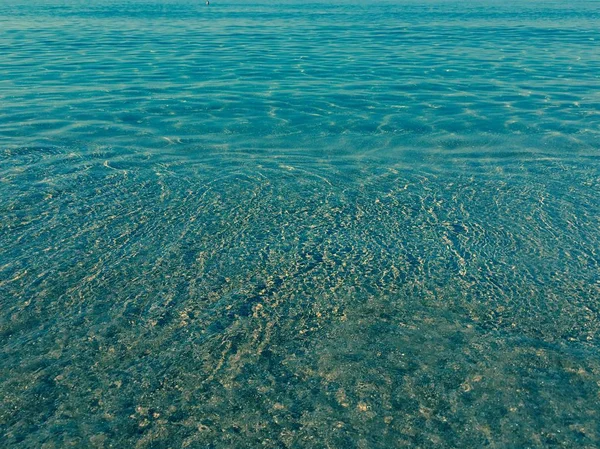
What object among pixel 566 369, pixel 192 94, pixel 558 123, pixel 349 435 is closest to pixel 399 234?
pixel 566 369

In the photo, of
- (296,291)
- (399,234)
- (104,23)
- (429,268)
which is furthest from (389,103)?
(104,23)

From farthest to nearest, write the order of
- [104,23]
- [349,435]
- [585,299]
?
1. [104,23]
2. [585,299]
3. [349,435]

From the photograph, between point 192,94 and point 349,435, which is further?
point 192,94

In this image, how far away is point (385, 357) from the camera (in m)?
4.94

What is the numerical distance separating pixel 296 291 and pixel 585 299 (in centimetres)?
319

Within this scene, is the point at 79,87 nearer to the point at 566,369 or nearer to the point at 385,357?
the point at 385,357

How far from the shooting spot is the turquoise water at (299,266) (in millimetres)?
4328

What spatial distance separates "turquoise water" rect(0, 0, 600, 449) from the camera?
4.33m

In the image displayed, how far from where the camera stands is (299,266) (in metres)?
6.43

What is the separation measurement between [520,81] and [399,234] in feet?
35.7

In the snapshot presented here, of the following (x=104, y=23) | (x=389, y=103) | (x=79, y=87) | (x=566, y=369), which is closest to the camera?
(x=566, y=369)

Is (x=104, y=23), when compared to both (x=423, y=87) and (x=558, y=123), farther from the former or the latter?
(x=558, y=123)

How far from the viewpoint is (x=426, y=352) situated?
502 centimetres

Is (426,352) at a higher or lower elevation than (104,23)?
higher
